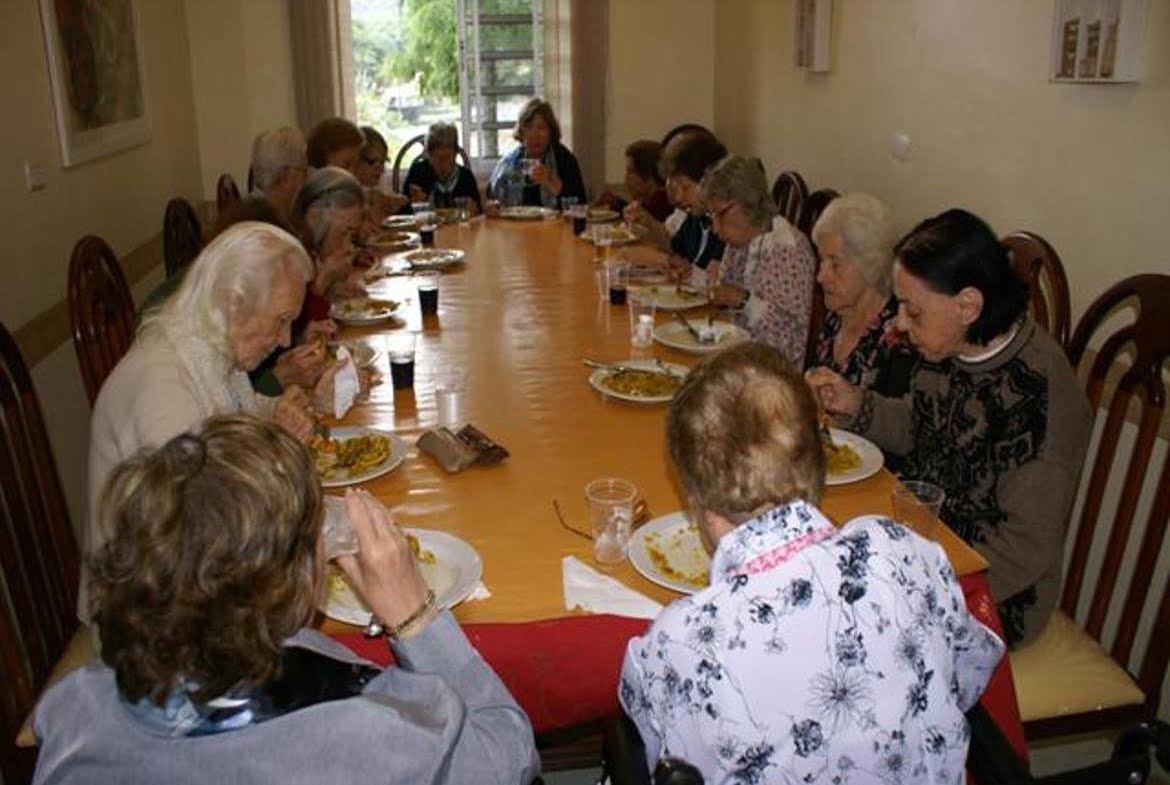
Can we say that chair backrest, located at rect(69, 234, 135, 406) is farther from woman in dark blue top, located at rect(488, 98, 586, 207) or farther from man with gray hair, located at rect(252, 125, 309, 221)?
woman in dark blue top, located at rect(488, 98, 586, 207)

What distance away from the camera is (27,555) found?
1886mm

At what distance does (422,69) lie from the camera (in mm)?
6449

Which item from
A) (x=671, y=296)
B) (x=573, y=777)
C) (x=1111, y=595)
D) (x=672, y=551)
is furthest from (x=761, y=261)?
(x=672, y=551)

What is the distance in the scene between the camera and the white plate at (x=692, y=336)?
266 cm

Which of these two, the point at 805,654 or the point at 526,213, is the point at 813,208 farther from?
the point at 805,654

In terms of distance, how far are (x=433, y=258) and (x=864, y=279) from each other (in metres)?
1.93

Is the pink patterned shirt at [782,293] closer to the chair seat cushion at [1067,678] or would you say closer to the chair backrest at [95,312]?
the chair seat cushion at [1067,678]

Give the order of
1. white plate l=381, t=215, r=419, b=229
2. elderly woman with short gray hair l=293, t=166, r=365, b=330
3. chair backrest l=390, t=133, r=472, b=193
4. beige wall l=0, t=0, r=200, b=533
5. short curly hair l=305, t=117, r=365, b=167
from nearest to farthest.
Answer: elderly woman with short gray hair l=293, t=166, r=365, b=330 < beige wall l=0, t=0, r=200, b=533 < short curly hair l=305, t=117, r=365, b=167 < white plate l=381, t=215, r=419, b=229 < chair backrest l=390, t=133, r=472, b=193

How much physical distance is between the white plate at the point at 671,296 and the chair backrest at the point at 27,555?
1.72 meters

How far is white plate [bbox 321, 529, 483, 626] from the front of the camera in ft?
4.58

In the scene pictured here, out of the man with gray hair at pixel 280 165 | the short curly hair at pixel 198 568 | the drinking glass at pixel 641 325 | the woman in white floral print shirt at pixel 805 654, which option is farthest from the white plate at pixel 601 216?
the short curly hair at pixel 198 568

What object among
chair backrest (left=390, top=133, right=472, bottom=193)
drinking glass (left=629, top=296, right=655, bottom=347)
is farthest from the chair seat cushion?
chair backrest (left=390, top=133, right=472, bottom=193)

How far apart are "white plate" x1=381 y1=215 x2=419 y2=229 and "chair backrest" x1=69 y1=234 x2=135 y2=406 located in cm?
204

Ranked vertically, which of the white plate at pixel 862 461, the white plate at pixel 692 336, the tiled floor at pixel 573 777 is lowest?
the tiled floor at pixel 573 777
